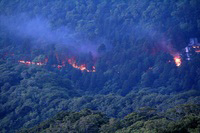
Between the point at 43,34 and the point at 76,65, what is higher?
the point at 43,34

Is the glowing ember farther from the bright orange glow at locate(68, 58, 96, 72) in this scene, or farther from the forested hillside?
the bright orange glow at locate(68, 58, 96, 72)

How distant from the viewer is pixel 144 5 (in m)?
74.7

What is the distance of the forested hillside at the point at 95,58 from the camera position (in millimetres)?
40812

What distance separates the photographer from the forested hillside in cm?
4081

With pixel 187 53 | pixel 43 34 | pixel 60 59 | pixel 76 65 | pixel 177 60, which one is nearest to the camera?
pixel 177 60

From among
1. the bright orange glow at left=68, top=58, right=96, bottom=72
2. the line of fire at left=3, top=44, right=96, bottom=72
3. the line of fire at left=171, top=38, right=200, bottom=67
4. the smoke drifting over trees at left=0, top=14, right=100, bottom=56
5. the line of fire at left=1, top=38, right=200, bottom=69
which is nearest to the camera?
the line of fire at left=171, top=38, right=200, bottom=67

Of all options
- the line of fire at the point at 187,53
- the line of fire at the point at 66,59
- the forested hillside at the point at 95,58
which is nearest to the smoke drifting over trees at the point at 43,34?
the forested hillside at the point at 95,58

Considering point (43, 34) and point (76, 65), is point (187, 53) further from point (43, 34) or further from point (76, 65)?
point (43, 34)

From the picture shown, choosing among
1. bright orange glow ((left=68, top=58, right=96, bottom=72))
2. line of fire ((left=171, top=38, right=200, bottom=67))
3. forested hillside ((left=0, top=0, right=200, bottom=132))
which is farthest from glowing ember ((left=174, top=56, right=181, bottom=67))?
bright orange glow ((left=68, top=58, right=96, bottom=72))

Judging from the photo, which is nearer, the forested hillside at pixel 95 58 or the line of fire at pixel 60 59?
the forested hillside at pixel 95 58

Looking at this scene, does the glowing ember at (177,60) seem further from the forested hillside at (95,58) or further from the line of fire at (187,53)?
the forested hillside at (95,58)

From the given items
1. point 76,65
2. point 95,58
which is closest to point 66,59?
point 76,65

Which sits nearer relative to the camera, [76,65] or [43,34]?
[76,65]

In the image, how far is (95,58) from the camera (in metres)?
62.9
